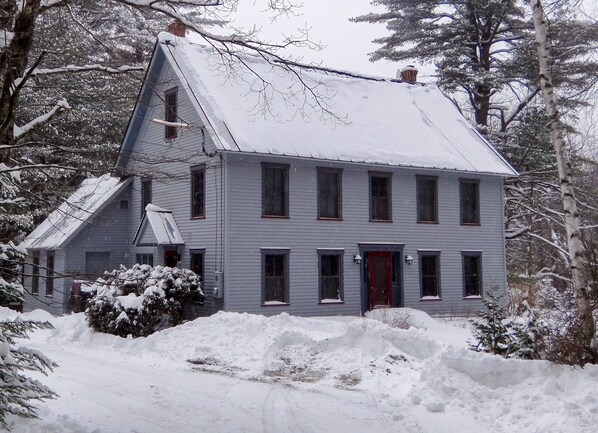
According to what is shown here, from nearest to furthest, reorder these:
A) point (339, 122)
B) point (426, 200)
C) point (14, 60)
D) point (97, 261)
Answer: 1. point (14, 60)
2. point (339, 122)
3. point (426, 200)
4. point (97, 261)

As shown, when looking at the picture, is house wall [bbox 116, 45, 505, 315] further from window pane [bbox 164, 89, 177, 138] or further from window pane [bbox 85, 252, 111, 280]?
window pane [bbox 85, 252, 111, 280]

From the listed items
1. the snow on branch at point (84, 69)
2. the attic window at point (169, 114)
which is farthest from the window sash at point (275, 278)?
the snow on branch at point (84, 69)

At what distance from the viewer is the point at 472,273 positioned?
999 inches

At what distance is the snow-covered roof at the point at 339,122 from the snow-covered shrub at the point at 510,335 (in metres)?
8.79

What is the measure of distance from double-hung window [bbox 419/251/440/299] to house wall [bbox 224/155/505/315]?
22 cm

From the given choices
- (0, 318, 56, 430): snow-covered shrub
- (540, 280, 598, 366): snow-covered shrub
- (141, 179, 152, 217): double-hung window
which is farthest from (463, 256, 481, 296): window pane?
(0, 318, 56, 430): snow-covered shrub

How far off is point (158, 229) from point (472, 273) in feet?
41.5

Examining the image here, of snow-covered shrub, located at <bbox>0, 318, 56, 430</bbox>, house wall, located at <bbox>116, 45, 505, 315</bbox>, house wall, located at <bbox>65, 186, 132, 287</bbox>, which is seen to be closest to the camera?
snow-covered shrub, located at <bbox>0, 318, 56, 430</bbox>

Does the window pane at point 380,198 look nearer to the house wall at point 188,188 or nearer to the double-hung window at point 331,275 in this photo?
the double-hung window at point 331,275

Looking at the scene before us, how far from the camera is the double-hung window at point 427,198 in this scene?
24438mm

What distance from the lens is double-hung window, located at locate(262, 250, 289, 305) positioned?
20797mm

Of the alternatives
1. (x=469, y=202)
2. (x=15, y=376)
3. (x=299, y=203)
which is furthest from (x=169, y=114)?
(x=15, y=376)

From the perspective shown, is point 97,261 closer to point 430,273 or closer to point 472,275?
point 430,273

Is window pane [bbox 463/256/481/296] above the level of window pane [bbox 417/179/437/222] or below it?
below
